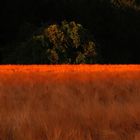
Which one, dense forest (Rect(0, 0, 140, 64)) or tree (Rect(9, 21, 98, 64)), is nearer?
tree (Rect(9, 21, 98, 64))

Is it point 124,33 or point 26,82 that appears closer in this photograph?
point 26,82

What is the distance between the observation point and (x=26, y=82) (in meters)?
13.1

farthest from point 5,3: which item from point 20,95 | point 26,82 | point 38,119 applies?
point 38,119

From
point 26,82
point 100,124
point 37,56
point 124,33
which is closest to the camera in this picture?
point 100,124

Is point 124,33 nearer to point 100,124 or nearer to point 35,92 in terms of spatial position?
point 35,92

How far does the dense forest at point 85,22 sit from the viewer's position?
4538cm

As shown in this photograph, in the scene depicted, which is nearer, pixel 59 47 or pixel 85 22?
pixel 59 47

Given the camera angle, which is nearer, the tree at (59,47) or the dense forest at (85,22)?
the tree at (59,47)

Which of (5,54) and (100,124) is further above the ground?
(100,124)

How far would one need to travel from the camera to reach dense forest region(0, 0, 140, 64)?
4538 cm

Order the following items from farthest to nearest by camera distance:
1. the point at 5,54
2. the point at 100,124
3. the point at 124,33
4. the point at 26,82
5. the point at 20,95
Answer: the point at 124,33, the point at 5,54, the point at 26,82, the point at 20,95, the point at 100,124

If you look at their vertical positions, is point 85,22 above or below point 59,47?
above

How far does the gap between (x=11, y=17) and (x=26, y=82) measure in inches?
1327

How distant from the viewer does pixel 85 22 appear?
157ft
